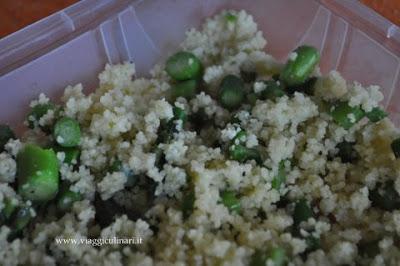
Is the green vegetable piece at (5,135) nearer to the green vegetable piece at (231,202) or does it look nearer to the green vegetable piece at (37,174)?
the green vegetable piece at (37,174)

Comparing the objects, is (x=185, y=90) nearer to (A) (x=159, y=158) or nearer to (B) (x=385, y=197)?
(A) (x=159, y=158)

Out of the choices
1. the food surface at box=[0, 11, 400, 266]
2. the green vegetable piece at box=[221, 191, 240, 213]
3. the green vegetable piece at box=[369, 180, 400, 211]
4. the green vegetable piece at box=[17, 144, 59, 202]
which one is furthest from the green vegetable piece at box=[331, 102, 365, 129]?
the green vegetable piece at box=[17, 144, 59, 202]

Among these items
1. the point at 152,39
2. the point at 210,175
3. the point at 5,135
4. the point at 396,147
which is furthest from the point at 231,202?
the point at 152,39

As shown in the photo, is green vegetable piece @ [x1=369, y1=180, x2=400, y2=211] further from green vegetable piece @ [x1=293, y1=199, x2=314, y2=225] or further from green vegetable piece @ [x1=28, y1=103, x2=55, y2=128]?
green vegetable piece @ [x1=28, y1=103, x2=55, y2=128]

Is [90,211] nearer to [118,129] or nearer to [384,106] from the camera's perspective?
[118,129]

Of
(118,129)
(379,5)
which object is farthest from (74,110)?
(379,5)
